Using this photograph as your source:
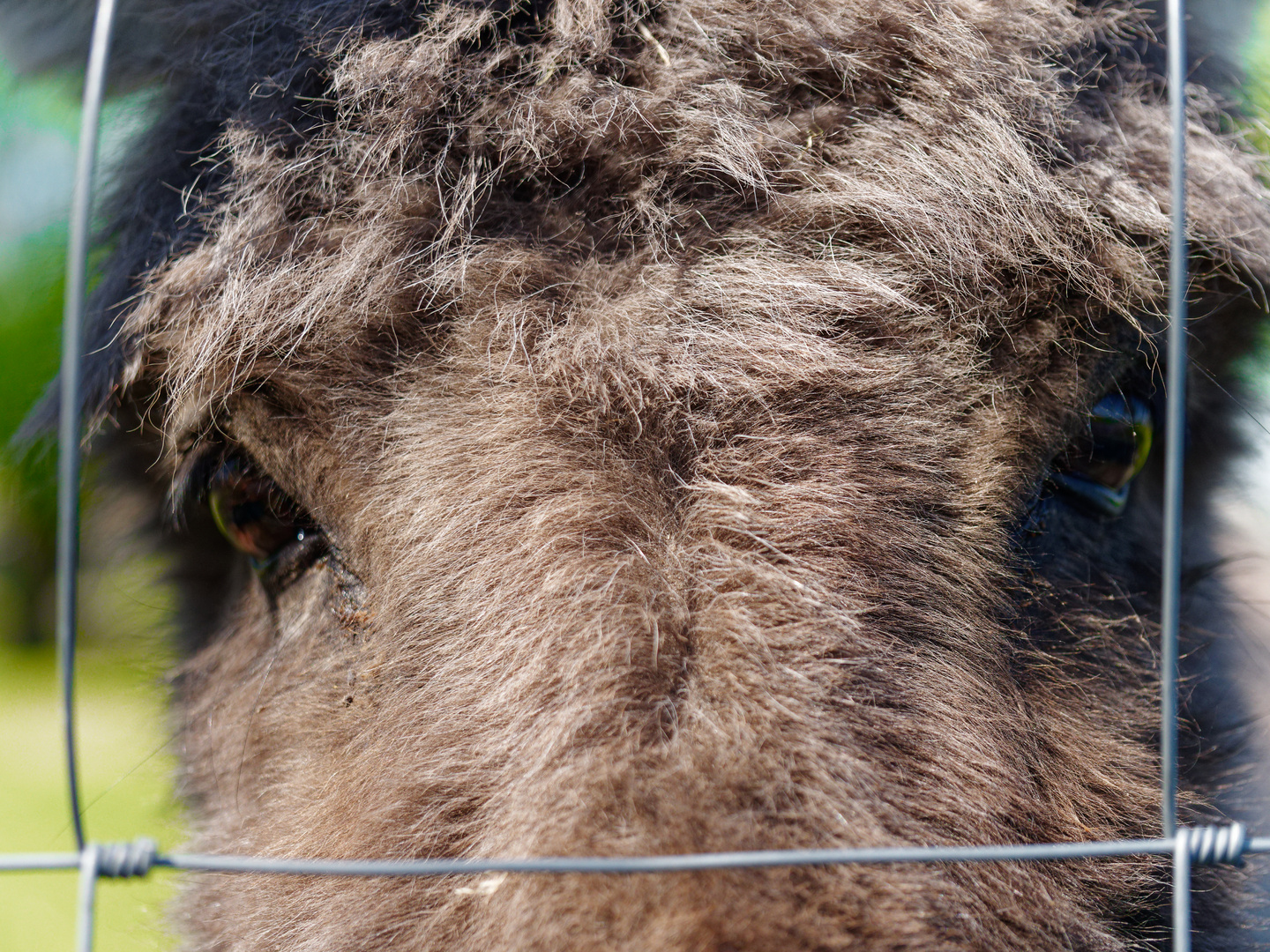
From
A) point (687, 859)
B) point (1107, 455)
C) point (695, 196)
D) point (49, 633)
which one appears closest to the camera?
point (687, 859)

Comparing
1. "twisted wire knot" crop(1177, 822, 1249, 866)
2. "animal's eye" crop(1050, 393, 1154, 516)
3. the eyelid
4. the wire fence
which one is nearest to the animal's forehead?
"animal's eye" crop(1050, 393, 1154, 516)

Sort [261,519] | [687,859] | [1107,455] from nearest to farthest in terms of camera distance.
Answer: [687,859], [1107,455], [261,519]

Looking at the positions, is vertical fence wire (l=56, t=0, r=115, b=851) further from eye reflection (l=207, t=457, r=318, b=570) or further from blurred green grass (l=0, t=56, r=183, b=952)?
eye reflection (l=207, t=457, r=318, b=570)

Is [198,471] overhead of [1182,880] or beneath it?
overhead

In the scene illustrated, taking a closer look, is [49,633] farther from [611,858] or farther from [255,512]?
[611,858]

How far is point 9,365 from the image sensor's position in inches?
226

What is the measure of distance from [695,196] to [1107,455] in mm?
980

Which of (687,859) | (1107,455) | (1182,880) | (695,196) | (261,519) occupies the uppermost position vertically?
(695,196)

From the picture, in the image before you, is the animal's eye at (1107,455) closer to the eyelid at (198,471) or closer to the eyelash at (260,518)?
the eyelash at (260,518)

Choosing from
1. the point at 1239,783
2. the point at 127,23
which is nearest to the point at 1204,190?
the point at 1239,783

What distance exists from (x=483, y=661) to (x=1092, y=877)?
40.5 inches

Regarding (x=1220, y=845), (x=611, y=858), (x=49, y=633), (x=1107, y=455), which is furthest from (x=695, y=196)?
(x=49, y=633)

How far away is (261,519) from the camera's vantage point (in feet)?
6.91

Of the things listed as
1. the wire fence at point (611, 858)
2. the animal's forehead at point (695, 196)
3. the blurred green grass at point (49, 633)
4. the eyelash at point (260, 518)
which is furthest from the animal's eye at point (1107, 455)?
the blurred green grass at point (49, 633)
